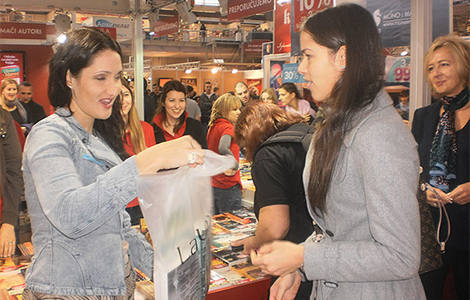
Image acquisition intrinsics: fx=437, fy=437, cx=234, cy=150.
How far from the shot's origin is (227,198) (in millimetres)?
A: 4422

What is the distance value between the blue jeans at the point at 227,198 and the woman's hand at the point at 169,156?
317 cm

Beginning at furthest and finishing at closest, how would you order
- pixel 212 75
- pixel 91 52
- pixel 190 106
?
1. pixel 212 75
2. pixel 190 106
3. pixel 91 52

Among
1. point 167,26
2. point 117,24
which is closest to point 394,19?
point 117,24

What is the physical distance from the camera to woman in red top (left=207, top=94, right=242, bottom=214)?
435 centimetres

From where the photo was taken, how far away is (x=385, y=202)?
101cm

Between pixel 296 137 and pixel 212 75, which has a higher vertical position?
pixel 212 75

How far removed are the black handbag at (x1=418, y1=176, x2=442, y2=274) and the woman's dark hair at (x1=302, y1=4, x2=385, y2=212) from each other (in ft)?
2.12

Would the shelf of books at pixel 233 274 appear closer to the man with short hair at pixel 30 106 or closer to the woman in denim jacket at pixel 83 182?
the woman in denim jacket at pixel 83 182

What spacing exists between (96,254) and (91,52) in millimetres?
586

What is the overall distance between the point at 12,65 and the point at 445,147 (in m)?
16.3

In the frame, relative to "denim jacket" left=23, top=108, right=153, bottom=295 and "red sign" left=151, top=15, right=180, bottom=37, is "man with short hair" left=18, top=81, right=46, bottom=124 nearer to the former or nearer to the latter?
"red sign" left=151, top=15, right=180, bottom=37

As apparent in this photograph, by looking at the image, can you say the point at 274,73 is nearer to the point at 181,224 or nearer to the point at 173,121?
the point at 173,121

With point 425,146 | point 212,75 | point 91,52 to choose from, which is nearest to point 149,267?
point 91,52

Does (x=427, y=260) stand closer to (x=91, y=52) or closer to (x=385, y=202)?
(x=385, y=202)
